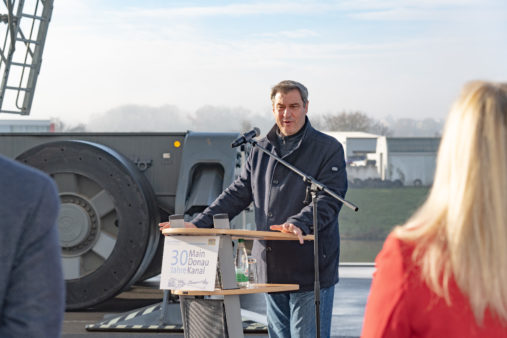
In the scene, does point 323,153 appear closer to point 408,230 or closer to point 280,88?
point 280,88

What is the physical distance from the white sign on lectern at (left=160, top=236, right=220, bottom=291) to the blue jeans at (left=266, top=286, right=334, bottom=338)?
59 centimetres

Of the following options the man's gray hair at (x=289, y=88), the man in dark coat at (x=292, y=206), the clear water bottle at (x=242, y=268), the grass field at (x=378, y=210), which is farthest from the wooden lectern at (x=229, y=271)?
the grass field at (x=378, y=210)

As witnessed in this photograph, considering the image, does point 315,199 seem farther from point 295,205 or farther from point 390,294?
point 390,294

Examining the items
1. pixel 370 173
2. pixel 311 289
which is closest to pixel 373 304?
pixel 311 289

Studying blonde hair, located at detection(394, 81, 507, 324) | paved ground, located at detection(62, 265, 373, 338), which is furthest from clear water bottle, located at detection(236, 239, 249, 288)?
blonde hair, located at detection(394, 81, 507, 324)

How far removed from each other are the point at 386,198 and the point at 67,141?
26995 mm

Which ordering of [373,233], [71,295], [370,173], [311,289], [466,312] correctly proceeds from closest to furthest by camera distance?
[466,312] < [311,289] < [71,295] < [370,173] < [373,233]

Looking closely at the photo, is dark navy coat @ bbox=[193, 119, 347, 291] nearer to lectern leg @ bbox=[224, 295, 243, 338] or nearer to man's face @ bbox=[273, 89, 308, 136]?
man's face @ bbox=[273, 89, 308, 136]

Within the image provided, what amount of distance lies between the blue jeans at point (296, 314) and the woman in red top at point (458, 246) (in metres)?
2.78

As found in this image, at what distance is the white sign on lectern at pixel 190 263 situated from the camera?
4070 millimetres

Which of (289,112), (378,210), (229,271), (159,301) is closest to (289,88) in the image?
(289,112)

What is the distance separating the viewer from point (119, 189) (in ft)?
27.1

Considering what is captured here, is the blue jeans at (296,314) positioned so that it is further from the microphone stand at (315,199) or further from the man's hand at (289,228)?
the man's hand at (289,228)

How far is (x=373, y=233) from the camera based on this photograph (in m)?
36.4
